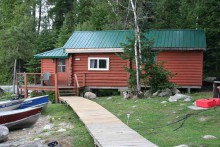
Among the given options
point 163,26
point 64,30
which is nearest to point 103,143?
point 163,26

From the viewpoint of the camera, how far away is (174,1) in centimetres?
2531

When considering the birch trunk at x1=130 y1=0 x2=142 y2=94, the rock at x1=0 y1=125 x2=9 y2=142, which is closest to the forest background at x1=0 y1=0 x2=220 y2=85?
the birch trunk at x1=130 y1=0 x2=142 y2=94

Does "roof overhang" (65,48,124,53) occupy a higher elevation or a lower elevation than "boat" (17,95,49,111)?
higher

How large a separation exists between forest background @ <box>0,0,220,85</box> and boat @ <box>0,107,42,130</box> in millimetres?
7079

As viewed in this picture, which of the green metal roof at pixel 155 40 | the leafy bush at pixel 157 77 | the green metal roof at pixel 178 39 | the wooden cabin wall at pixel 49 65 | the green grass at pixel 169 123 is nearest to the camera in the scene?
the green grass at pixel 169 123

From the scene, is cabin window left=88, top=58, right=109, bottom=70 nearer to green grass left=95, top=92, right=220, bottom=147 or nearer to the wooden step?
the wooden step

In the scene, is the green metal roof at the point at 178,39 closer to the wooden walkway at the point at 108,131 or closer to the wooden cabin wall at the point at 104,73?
the wooden cabin wall at the point at 104,73

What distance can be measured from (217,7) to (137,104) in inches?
370

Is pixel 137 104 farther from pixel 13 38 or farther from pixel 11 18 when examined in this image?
pixel 11 18

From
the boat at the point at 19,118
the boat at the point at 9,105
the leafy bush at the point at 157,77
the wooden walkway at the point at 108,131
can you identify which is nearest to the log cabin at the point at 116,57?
the leafy bush at the point at 157,77

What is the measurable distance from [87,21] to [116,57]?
48.3 feet

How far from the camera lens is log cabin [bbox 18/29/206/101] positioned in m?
18.6

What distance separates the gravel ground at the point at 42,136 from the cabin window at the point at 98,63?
22.6 feet

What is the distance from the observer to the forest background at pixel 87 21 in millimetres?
19219
